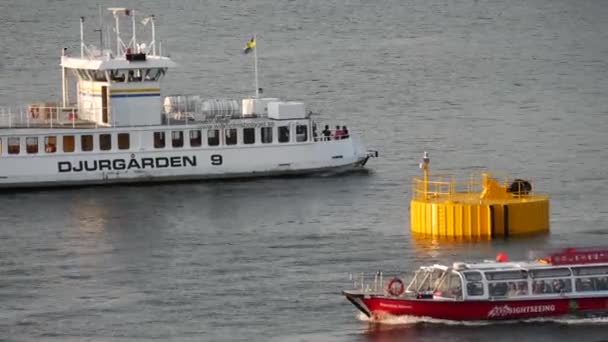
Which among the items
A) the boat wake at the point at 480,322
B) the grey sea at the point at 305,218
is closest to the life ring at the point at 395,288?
the boat wake at the point at 480,322

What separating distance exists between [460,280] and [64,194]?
33.8 metres

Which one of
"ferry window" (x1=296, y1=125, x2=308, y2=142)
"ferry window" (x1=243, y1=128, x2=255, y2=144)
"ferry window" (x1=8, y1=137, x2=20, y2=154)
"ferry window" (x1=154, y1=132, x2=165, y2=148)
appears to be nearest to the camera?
"ferry window" (x1=8, y1=137, x2=20, y2=154)

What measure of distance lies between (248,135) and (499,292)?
3415cm

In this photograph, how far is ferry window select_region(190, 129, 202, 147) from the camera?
97125mm

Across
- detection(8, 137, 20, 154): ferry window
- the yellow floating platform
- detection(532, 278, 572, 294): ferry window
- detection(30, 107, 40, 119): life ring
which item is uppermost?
detection(30, 107, 40, 119): life ring

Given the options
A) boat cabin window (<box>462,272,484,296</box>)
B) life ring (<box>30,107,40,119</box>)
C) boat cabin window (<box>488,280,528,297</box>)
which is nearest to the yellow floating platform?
boat cabin window (<box>488,280,528,297</box>)

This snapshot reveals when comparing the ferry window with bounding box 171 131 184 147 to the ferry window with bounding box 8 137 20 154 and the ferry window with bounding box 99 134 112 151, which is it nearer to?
the ferry window with bounding box 99 134 112 151

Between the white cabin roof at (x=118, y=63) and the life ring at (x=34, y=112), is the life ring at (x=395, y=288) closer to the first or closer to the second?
the white cabin roof at (x=118, y=63)

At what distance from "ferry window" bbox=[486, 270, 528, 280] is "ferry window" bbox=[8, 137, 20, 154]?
117ft

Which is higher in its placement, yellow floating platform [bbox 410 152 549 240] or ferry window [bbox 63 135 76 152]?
ferry window [bbox 63 135 76 152]

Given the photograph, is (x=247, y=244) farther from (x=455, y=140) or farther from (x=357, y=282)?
(x=455, y=140)

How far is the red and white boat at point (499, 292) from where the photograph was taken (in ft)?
212

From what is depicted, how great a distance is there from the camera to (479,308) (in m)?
64.7

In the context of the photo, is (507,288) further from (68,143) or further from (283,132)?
(68,143)
